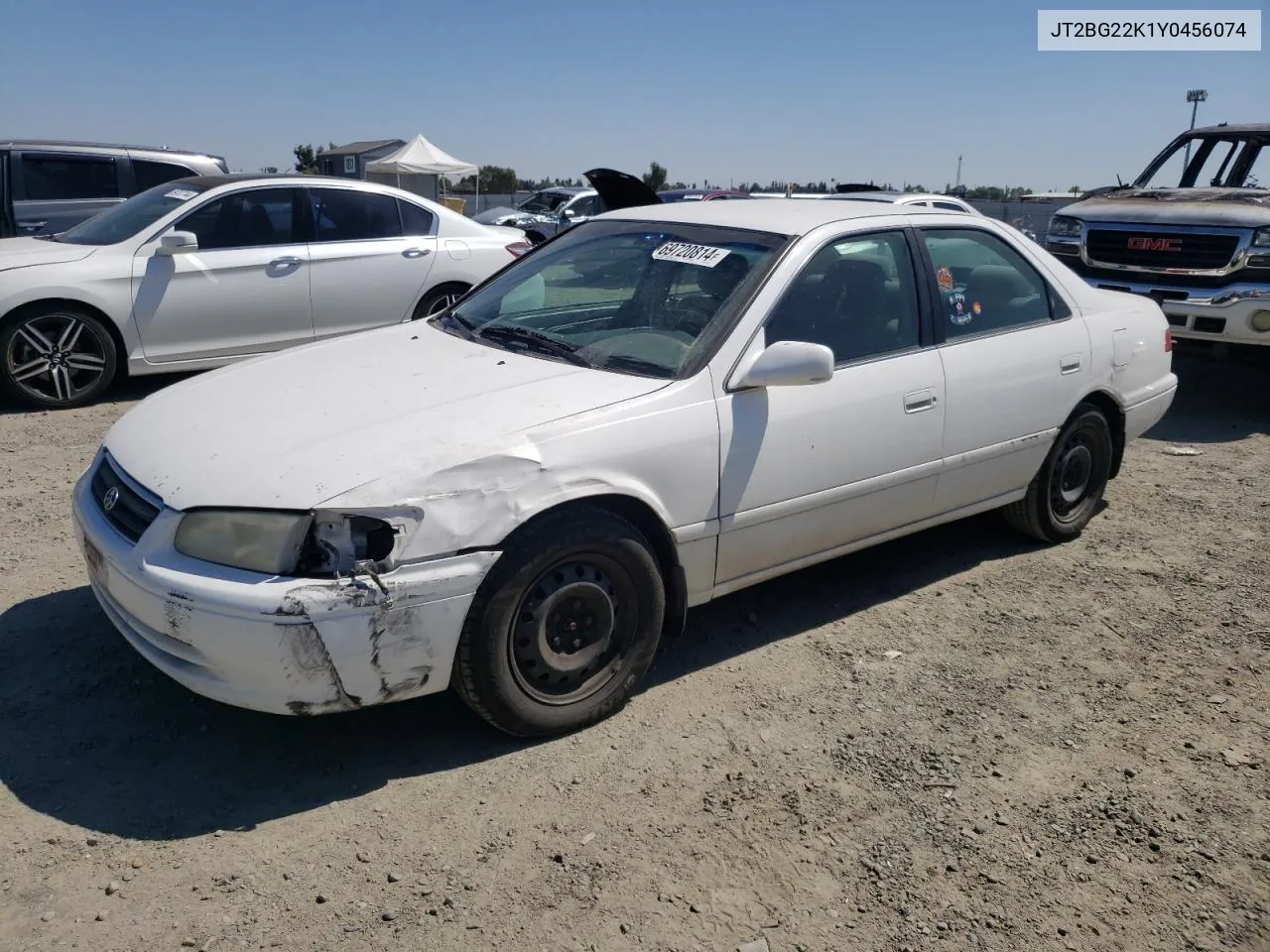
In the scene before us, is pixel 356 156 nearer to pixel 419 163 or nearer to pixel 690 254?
pixel 419 163

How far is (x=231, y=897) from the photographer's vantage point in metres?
2.60

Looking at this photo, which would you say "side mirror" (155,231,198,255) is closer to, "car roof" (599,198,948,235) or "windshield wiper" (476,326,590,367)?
"car roof" (599,198,948,235)

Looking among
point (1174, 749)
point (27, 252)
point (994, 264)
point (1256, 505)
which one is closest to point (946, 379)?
point (994, 264)

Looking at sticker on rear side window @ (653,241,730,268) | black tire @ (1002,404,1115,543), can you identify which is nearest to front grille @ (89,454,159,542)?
sticker on rear side window @ (653,241,730,268)

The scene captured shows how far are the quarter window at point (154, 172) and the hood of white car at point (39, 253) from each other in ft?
9.49

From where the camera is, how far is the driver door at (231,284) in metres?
7.20

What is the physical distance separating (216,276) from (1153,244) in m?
6.92

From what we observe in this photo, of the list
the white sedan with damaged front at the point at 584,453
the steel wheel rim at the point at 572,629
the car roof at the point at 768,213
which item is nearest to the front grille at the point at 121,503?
the white sedan with damaged front at the point at 584,453

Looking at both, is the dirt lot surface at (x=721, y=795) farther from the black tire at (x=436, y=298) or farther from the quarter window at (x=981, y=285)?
the black tire at (x=436, y=298)

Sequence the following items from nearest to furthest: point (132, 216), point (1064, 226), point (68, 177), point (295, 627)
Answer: point (295, 627), point (132, 216), point (1064, 226), point (68, 177)

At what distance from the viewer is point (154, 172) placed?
33.4 ft

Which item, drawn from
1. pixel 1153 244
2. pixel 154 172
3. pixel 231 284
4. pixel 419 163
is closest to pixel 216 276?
pixel 231 284

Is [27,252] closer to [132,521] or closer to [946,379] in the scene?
[132,521]

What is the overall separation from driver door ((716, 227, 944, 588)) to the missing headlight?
117 cm
